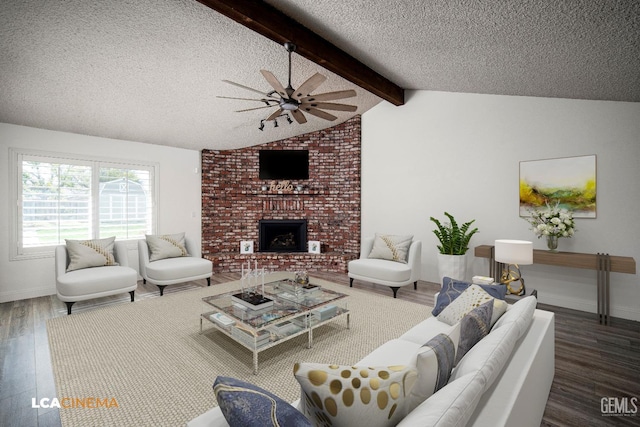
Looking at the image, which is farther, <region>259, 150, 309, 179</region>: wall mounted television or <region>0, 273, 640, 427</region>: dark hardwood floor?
<region>259, 150, 309, 179</region>: wall mounted television

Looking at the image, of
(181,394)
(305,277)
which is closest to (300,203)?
(305,277)

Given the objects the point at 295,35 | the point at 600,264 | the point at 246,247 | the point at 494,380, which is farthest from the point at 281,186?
the point at 494,380

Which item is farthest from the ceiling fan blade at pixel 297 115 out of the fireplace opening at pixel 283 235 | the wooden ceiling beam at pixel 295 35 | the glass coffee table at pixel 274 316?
the fireplace opening at pixel 283 235

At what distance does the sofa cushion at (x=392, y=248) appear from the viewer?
176 inches

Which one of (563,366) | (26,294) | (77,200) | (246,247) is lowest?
(563,366)

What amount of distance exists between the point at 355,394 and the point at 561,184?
4.24 m

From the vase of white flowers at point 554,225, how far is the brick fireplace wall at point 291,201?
3001 millimetres

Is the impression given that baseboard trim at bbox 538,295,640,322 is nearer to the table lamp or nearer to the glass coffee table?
the table lamp

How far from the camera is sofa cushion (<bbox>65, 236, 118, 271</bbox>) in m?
3.82

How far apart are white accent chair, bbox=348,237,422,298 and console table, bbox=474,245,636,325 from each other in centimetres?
143

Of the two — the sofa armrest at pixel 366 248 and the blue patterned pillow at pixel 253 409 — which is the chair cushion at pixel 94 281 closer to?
the sofa armrest at pixel 366 248

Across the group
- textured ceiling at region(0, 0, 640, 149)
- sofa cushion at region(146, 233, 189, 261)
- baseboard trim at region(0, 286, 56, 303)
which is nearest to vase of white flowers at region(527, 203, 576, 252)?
textured ceiling at region(0, 0, 640, 149)

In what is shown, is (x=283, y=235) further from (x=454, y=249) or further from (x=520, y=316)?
(x=520, y=316)

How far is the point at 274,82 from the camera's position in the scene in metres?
2.63
